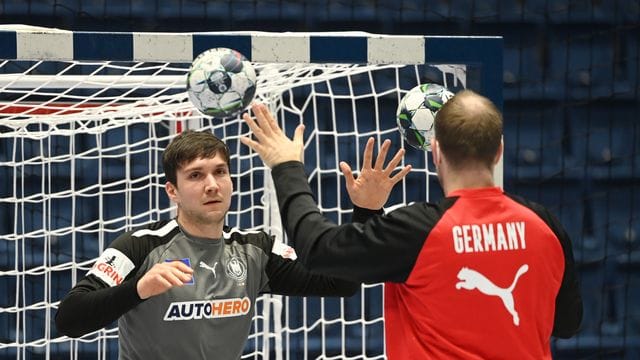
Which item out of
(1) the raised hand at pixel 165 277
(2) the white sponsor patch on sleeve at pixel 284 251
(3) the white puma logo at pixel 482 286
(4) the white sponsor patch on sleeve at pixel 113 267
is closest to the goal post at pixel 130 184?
(2) the white sponsor patch on sleeve at pixel 284 251

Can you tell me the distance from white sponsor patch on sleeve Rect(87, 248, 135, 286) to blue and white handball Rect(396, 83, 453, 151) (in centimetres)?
73

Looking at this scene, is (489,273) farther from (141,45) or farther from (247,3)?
(247,3)

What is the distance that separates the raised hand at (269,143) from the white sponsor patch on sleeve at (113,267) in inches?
25.6

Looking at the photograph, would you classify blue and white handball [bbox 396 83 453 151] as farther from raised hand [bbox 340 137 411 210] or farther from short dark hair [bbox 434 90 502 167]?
short dark hair [bbox 434 90 502 167]

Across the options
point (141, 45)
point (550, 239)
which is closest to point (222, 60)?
point (141, 45)

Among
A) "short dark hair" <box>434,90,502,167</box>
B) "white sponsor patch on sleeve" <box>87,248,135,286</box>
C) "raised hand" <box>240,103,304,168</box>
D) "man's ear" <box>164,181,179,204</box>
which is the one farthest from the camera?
"man's ear" <box>164,181,179,204</box>

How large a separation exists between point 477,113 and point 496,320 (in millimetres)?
366

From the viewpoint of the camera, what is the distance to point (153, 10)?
559cm

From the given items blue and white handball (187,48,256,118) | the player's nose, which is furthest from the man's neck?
blue and white handball (187,48,256,118)

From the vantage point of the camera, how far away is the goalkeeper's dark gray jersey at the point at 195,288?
2572 millimetres

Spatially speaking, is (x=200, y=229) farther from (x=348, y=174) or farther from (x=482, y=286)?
(x=482, y=286)

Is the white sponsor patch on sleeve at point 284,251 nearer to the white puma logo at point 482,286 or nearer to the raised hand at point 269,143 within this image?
the raised hand at point 269,143

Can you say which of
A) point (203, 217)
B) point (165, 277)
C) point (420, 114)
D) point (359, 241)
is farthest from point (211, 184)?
point (359, 241)

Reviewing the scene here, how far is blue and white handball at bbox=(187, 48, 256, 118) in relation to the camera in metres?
2.35
